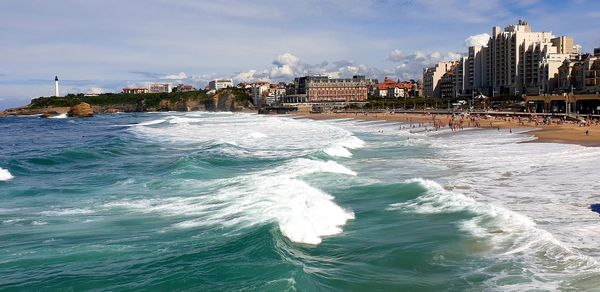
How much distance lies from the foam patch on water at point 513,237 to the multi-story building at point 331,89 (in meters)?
163

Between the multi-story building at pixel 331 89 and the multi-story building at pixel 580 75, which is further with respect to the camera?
the multi-story building at pixel 331 89

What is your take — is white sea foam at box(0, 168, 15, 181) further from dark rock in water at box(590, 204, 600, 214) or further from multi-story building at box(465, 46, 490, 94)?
multi-story building at box(465, 46, 490, 94)

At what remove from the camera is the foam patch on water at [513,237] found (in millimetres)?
10688

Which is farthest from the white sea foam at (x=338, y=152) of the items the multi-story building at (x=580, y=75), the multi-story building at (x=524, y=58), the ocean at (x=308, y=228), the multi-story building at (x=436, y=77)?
the multi-story building at (x=436, y=77)

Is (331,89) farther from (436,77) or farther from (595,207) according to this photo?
(595,207)

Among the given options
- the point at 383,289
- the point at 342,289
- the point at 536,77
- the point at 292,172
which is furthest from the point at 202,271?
the point at 536,77

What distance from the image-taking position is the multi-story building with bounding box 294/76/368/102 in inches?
7111

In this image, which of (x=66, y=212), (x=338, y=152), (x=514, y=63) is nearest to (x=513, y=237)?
(x=66, y=212)

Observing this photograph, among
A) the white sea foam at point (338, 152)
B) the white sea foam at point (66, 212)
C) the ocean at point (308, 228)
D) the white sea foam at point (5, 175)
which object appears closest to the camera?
the ocean at point (308, 228)

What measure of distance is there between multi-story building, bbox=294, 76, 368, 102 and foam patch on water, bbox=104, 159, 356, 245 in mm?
158121

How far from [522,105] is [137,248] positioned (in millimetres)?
92786

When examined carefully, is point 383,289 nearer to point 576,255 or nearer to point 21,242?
point 576,255

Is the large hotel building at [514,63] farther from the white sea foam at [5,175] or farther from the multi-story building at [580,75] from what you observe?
the white sea foam at [5,175]

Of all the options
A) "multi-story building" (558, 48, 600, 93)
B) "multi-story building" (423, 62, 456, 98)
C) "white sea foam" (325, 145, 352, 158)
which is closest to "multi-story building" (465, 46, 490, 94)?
"multi-story building" (423, 62, 456, 98)
